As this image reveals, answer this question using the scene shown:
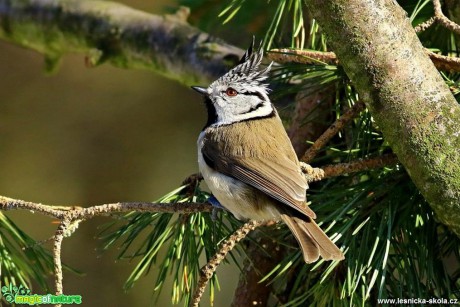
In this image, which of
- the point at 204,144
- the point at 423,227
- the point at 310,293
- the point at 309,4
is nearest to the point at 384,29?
the point at 309,4

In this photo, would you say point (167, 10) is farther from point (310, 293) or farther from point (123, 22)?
point (310, 293)

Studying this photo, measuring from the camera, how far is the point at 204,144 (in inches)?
92.7

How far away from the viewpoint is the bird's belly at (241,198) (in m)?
2.11

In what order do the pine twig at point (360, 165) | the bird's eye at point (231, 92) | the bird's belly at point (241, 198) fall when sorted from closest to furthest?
the pine twig at point (360, 165), the bird's belly at point (241, 198), the bird's eye at point (231, 92)

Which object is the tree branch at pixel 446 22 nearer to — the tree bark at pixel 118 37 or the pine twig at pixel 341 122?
the pine twig at pixel 341 122

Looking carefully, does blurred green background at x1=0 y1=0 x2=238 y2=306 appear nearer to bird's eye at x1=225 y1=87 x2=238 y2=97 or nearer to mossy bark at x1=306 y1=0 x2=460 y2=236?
bird's eye at x1=225 y1=87 x2=238 y2=97

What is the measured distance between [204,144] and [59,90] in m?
2.94

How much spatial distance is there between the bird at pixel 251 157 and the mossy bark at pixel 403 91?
0.31 metres

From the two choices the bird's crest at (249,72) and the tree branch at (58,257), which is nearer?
the tree branch at (58,257)

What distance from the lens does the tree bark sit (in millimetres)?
2951

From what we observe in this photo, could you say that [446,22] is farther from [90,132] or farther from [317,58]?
[90,132]

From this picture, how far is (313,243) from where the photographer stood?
68.4 inches

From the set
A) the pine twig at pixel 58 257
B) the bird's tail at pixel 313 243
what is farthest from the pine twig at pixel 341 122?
the pine twig at pixel 58 257
